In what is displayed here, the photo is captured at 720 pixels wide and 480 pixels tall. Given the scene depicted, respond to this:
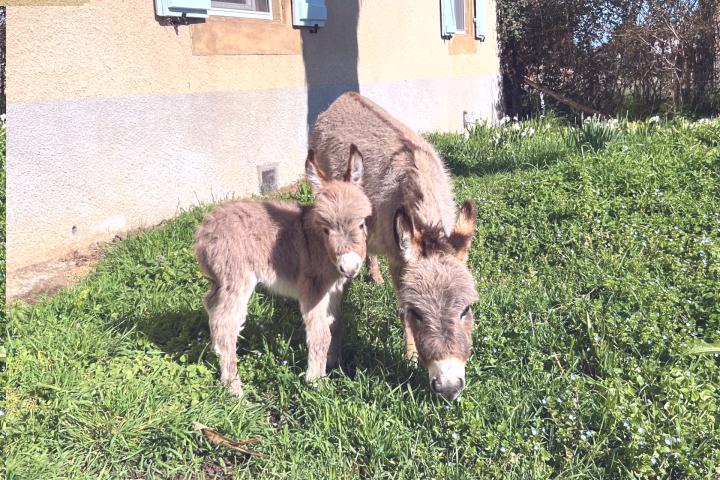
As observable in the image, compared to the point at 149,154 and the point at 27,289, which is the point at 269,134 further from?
the point at 27,289

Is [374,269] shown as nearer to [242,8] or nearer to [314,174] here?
[314,174]

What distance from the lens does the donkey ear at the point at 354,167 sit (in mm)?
4023

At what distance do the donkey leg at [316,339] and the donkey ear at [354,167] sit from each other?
856 millimetres

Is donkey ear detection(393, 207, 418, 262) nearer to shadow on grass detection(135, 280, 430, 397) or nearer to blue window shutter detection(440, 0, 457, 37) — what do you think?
shadow on grass detection(135, 280, 430, 397)

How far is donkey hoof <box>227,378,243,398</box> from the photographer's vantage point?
365 centimetres

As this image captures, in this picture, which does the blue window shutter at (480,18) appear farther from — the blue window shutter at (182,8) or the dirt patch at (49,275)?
the dirt patch at (49,275)

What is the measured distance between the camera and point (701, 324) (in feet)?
13.2

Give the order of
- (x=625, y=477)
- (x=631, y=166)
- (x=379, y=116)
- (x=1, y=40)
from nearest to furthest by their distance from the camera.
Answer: (x=625, y=477) < (x=1, y=40) < (x=379, y=116) < (x=631, y=166)

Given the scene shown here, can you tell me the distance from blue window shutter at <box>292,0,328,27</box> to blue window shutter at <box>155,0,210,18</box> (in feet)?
5.30

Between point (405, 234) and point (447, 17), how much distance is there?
31.9 feet

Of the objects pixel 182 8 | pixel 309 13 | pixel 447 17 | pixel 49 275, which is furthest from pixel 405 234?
pixel 447 17

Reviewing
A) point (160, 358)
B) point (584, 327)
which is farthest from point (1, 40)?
point (584, 327)

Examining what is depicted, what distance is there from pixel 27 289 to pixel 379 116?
124 inches

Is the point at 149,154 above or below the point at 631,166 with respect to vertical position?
above
